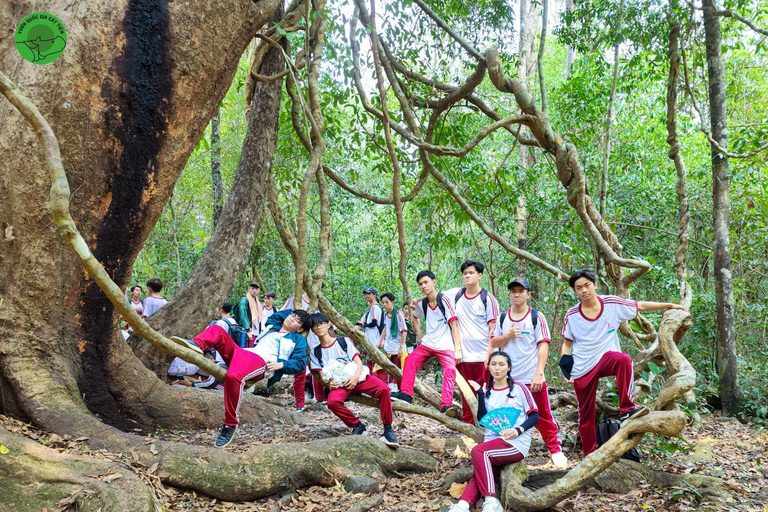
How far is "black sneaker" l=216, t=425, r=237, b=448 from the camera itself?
5094mm

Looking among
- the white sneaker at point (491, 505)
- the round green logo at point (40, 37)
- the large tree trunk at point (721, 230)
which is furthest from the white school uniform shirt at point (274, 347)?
the large tree trunk at point (721, 230)

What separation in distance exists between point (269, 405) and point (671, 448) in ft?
14.8

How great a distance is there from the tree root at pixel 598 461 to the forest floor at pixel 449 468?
15.0 inches

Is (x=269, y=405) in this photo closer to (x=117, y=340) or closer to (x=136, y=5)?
(x=117, y=340)

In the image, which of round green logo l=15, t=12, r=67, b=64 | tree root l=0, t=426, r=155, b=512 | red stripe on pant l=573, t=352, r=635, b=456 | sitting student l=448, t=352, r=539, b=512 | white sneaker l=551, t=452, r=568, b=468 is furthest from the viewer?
white sneaker l=551, t=452, r=568, b=468

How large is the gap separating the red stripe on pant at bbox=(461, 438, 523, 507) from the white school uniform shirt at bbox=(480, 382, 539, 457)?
2.5 inches

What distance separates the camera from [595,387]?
200 inches

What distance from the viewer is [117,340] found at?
5.11 meters

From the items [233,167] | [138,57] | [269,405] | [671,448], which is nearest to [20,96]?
[138,57]

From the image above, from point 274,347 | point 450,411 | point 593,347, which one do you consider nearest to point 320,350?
point 274,347

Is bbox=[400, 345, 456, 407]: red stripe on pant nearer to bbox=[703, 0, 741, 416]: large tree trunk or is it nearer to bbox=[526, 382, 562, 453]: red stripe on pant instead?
bbox=[526, 382, 562, 453]: red stripe on pant

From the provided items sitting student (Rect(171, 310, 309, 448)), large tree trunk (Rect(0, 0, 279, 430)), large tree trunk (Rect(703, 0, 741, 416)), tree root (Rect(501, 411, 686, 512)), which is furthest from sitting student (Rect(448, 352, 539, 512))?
large tree trunk (Rect(703, 0, 741, 416))

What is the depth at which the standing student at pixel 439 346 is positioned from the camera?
20.2 ft

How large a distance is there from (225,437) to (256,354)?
816mm
